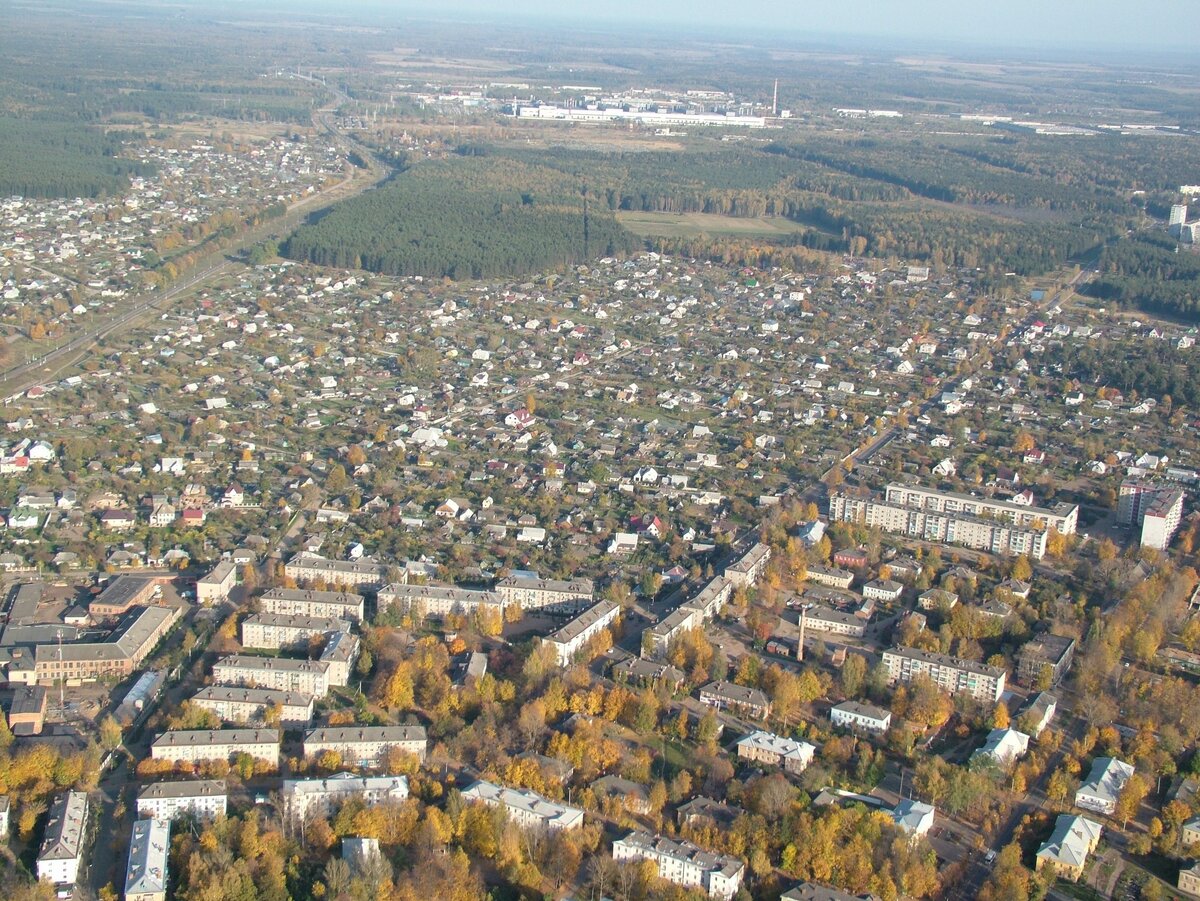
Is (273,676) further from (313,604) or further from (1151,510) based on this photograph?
(1151,510)

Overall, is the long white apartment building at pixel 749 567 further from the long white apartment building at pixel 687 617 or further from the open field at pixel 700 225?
the open field at pixel 700 225

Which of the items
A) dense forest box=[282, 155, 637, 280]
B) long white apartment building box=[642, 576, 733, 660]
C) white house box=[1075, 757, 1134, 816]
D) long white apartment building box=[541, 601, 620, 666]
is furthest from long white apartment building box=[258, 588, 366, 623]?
dense forest box=[282, 155, 637, 280]

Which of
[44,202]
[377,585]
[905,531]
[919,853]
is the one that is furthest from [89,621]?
[44,202]

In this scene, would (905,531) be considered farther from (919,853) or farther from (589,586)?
(919,853)

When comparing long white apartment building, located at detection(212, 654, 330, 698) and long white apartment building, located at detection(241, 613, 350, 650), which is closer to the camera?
long white apartment building, located at detection(212, 654, 330, 698)

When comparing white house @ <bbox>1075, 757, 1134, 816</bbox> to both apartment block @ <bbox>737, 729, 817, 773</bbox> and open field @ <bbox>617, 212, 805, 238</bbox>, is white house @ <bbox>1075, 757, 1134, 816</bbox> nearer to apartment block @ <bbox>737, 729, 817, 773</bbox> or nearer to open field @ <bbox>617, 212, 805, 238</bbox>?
apartment block @ <bbox>737, 729, 817, 773</bbox>

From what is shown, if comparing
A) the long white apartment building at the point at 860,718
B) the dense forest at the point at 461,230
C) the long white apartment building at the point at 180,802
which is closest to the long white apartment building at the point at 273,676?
the long white apartment building at the point at 180,802
